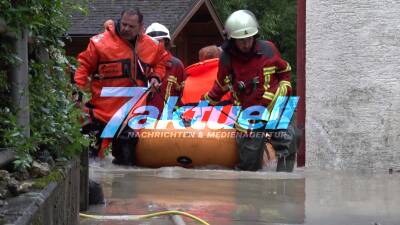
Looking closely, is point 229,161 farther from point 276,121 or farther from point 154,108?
point 154,108

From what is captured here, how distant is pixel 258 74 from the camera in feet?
27.3

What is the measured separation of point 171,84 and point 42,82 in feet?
17.8

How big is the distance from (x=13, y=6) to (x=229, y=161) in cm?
514

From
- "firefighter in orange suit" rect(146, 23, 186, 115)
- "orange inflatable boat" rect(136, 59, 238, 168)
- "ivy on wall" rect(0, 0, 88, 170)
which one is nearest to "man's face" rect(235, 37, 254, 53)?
"orange inflatable boat" rect(136, 59, 238, 168)

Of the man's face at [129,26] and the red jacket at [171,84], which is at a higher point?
the man's face at [129,26]

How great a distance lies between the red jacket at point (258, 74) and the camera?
8.33m

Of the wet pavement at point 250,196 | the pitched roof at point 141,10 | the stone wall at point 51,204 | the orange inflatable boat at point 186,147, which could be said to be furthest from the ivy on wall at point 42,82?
the pitched roof at point 141,10

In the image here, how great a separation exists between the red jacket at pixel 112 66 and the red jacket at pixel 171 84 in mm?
388

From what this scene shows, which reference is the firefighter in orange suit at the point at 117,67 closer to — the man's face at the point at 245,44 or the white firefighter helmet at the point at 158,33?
the man's face at the point at 245,44

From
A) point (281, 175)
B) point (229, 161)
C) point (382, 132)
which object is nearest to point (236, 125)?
point (229, 161)

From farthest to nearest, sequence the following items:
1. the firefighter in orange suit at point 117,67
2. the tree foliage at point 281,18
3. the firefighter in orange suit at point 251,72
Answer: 1. the tree foliage at point 281,18
2. the firefighter in orange suit at point 117,67
3. the firefighter in orange suit at point 251,72

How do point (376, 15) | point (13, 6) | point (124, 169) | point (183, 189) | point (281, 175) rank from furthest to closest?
1. point (376, 15)
2. point (124, 169)
3. point (281, 175)
4. point (183, 189)
5. point (13, 6)

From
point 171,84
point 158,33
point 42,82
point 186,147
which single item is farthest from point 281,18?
point 42,82

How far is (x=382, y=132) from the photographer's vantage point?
8875 mm
